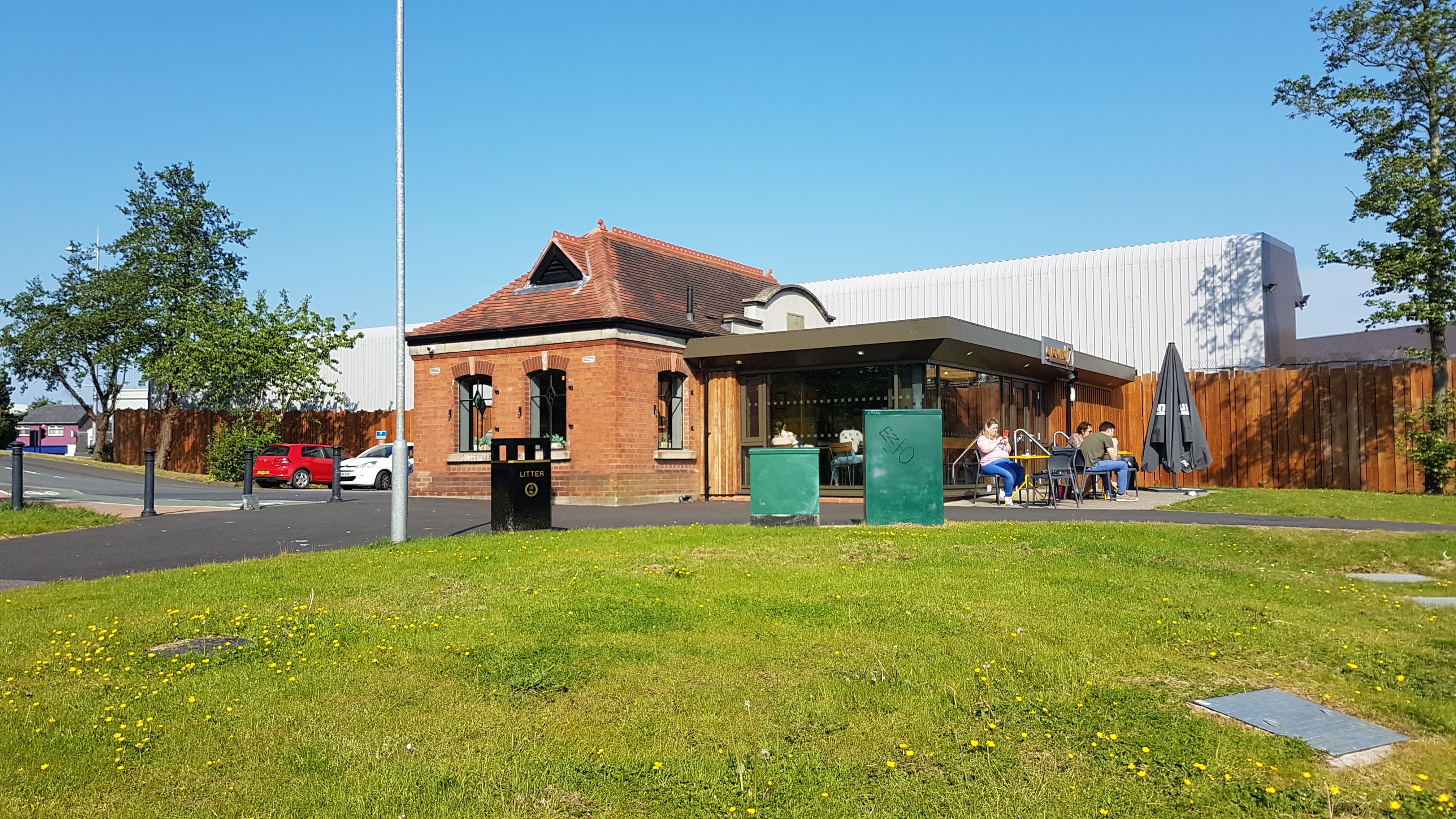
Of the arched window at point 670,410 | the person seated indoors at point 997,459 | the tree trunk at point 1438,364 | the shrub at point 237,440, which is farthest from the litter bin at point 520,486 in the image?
the shrub at point 237,440

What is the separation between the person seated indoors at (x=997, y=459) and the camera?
17391mm

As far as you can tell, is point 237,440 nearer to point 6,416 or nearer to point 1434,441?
point 1434,441

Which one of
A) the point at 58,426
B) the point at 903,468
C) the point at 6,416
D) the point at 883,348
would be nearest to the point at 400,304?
the point at 903,468

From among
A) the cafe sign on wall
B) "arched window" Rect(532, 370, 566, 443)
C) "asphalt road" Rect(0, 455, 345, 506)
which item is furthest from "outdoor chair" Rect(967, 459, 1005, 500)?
"asphalt road" Rect(0, 455, 345, 506)

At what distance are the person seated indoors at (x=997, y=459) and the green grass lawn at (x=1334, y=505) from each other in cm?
250

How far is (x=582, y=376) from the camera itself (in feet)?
70.9

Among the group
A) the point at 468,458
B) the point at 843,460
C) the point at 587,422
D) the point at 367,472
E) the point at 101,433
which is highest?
the point at 101,433

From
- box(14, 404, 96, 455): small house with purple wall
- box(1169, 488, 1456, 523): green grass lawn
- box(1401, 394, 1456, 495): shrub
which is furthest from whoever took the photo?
box(14, 404, 96, 455): small house with purple wall

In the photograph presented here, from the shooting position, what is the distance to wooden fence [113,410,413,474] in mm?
39375

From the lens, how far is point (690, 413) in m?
22.7

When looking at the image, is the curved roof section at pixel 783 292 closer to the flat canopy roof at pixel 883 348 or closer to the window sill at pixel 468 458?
the flat canopy roof at pixel 883 348

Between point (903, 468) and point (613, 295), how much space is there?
1059 cm

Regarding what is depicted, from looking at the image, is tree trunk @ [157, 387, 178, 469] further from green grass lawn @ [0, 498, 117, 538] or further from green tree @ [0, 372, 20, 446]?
green grass lawn @ [0, 498, 117, 538]

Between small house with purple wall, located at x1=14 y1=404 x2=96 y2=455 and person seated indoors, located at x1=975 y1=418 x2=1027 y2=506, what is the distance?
9117 cm
